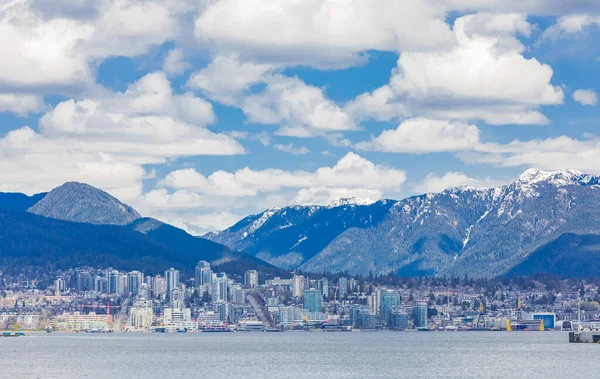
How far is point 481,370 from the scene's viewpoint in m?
174

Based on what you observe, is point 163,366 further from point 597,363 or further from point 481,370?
point 597,363

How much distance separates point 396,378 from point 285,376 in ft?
48.1

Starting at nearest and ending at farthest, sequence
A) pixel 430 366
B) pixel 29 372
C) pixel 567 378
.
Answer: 1. pixel 567 378
2. pixel 29 372
3. pixel 430 366

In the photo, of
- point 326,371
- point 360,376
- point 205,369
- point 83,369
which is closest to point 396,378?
point 360,376

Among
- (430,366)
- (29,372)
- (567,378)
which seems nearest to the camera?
(567,378)

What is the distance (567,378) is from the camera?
160 m

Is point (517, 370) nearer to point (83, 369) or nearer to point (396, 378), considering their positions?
point (396, 378)

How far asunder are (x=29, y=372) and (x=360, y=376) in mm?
44100

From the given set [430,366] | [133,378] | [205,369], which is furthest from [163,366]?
[430,366]

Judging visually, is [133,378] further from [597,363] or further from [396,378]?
[597,363]

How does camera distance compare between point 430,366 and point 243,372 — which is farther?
point 430,366

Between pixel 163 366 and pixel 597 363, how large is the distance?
62.1 meters

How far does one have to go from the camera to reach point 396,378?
161 meters

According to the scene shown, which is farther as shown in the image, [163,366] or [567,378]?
[163,366]
